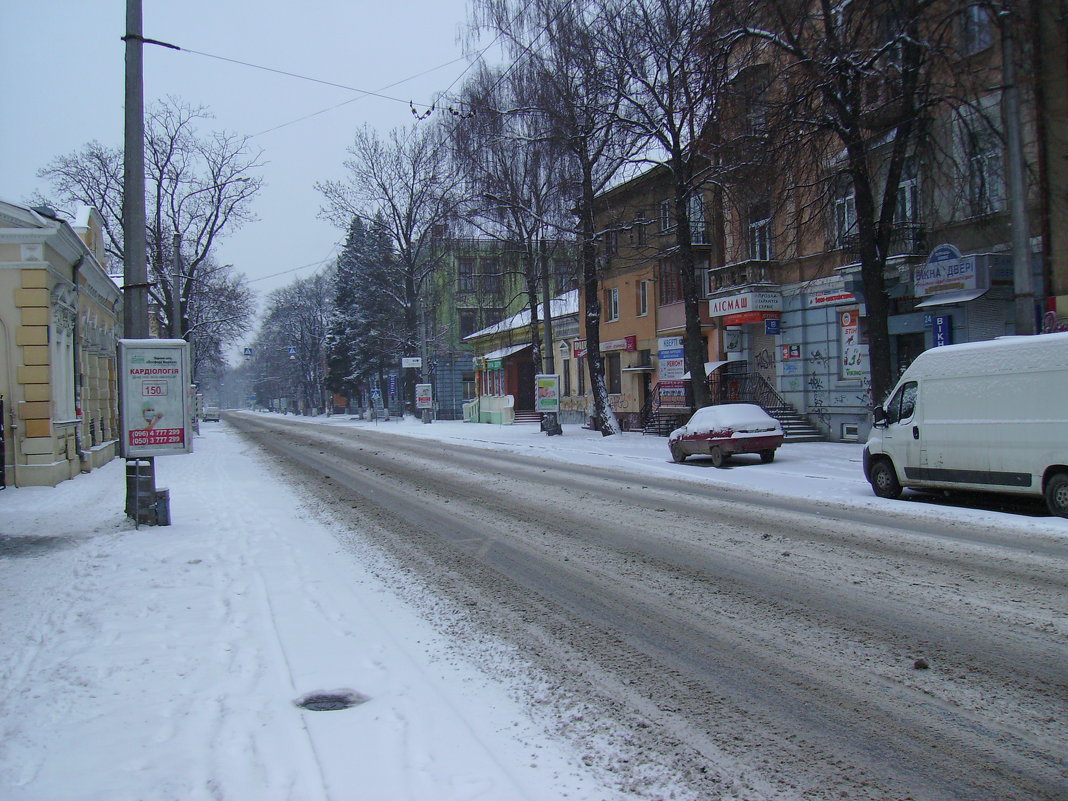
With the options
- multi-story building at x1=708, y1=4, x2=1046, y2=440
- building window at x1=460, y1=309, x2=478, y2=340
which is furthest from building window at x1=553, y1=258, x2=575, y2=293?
building window at x1=460, y1=309, x2=478, y2=340

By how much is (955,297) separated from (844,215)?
16.1 ft

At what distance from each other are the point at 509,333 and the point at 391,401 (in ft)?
64.1

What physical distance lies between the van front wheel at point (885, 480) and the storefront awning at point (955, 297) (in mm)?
6485

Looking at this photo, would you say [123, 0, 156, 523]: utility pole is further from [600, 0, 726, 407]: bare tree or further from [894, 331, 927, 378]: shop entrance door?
[894, 331, 927, 378]: shop entrance door

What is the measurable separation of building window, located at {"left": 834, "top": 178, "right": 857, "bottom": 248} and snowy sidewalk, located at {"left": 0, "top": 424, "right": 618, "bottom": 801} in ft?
49.9

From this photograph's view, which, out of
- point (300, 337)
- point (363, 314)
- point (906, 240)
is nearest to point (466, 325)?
point (363, 314)

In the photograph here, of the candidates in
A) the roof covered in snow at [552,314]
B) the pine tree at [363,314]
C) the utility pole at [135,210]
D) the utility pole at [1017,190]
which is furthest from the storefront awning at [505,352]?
the utility pole at [135,210]

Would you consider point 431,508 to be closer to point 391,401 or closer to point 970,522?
point 970,522

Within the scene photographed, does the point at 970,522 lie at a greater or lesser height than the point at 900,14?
lesser

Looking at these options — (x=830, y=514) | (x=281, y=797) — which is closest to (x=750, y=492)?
(x=830, y=514)

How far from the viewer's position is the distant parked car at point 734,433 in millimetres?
18641

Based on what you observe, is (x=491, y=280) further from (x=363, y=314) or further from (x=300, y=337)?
(x=300, y=337)

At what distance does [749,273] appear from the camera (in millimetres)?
24922

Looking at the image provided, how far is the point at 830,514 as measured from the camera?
11.3 metres
